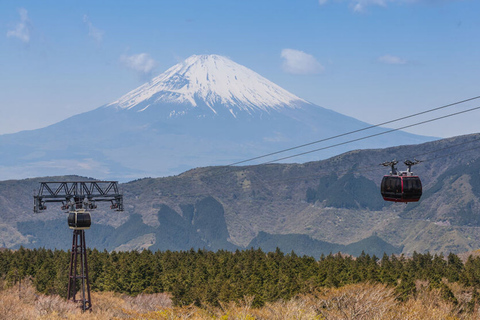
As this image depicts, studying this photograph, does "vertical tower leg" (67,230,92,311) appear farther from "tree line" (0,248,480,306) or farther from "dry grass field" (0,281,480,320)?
"tree line" (0,248,480,306)

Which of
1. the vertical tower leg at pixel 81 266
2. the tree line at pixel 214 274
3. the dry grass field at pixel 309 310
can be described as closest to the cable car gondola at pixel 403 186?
the dry grass field at pixel 309 310

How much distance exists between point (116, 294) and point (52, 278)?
11.7 meters

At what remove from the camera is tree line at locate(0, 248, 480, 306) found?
334 feet

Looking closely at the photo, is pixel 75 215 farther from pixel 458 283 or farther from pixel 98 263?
pixel 458 283

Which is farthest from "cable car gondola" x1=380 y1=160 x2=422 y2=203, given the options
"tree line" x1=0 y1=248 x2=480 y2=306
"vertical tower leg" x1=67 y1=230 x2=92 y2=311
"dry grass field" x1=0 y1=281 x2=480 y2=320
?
"tree line" x1=0 y1=248 x2=480 y2=306

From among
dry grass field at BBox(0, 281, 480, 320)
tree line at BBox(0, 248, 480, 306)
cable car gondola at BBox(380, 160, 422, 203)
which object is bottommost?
tree line at BBox(0, 248, 480, 306)

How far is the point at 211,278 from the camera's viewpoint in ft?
387

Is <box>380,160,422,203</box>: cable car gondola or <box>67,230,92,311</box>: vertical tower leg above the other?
<box>380,160,422,203</box>: cable car gondola

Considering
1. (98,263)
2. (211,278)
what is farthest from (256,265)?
(98,263)

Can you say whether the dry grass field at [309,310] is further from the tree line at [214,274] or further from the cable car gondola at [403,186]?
the tree line at [214,274]

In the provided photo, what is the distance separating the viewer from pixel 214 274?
120375 millimetres

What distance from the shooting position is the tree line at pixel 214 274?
334 ft

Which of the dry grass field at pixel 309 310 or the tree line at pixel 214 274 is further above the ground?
the dry grass field at pixel 309 310

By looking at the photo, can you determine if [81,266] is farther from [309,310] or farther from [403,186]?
[403,186]
